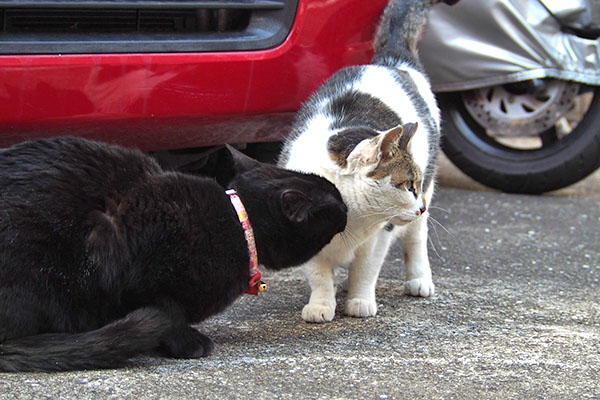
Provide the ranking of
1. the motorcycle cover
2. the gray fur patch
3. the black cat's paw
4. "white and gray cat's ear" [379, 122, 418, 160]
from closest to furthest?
the black cat's paw
"white and gray cat's ear" [379, 122, 418, 160]
the gray fur patch
the motorcycle cover

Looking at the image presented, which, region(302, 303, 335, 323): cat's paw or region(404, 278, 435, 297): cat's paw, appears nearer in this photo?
region(302, 303, 335, 323): cat's paw

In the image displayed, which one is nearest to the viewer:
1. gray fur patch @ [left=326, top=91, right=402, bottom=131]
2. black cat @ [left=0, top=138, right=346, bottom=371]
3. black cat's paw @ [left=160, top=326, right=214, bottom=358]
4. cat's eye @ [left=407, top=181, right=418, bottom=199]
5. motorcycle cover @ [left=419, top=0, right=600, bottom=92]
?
black cat @ [left=0, top=138, right=346, bottom=371]

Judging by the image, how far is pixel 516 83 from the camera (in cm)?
472

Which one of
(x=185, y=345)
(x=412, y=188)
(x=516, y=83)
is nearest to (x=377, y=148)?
(x=412, y=188)

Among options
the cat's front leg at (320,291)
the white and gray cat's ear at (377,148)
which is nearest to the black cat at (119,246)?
the white and gray cat's ear at (377,148)

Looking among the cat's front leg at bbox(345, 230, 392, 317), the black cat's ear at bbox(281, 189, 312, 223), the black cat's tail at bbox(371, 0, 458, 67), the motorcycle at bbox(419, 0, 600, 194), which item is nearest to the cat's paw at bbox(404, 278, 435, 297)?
the cat's front leg at bbox(345, 230, 392, 317)

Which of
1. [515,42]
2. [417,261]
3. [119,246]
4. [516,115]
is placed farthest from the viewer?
[516,115]

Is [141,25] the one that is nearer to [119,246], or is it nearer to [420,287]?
[119,246]

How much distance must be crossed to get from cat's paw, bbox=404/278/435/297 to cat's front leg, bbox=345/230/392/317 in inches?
8.6

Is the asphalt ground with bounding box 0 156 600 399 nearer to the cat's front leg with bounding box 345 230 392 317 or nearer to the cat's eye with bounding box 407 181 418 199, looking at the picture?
the cat's front leg with bounding box 345 230 392 317

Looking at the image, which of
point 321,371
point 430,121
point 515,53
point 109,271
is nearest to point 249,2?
point 430,121

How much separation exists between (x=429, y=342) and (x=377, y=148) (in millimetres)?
681

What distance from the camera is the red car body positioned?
297 centimetres

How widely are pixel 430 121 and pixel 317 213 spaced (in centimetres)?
111
